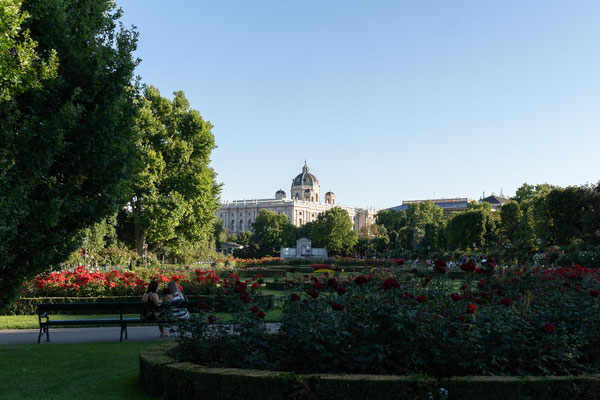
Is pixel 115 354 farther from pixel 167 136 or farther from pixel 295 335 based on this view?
pixel 167 136

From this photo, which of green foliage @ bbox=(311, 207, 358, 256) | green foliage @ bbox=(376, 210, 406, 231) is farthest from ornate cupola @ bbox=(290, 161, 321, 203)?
green foliage @ bbox=(311, 207, 358, 256)

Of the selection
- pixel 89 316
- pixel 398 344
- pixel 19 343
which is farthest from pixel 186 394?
pixel 89 316

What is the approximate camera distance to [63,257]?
355 inches

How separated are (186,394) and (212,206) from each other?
26915mm

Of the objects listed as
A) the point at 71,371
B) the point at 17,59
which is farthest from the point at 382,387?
the point at 17,59

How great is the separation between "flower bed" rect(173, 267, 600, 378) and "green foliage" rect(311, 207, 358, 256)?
6805cm

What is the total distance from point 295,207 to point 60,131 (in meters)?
131

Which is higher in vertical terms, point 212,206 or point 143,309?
point 212,206

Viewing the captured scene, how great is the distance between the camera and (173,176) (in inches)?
1202

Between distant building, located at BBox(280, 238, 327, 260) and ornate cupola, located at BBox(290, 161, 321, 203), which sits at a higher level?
ornate cupola, located at BBox(290, 161, 321, 203)

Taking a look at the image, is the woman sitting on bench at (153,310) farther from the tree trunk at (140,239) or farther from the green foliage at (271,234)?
the green foliage at (271,234)

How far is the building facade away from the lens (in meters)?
139

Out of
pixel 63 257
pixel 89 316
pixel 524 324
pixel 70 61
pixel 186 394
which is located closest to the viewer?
pixel 186 394

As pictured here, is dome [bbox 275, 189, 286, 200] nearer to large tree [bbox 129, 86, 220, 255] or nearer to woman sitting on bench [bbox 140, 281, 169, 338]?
large tree [bbox 129, 86, 220, 255]
